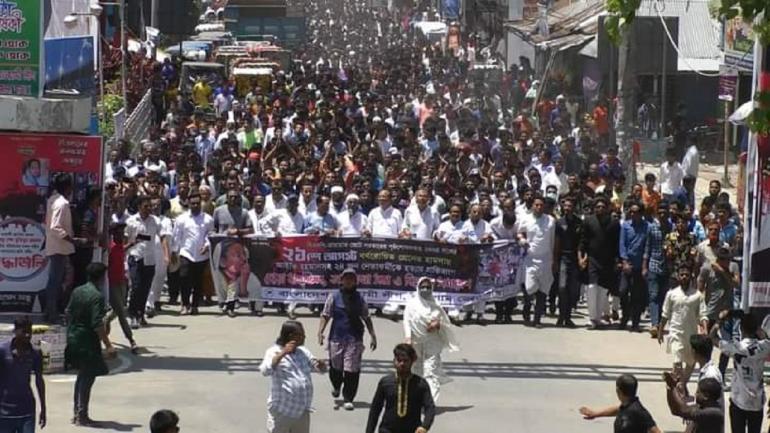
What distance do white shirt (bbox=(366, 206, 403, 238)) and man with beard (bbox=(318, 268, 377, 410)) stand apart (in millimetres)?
5766

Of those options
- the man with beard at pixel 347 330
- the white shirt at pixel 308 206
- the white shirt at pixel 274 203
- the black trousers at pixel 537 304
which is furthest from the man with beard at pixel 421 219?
the man with beard at pixel 347 330

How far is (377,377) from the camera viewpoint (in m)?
A: 17.3

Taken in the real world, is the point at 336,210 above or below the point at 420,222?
above

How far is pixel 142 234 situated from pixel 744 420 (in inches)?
342

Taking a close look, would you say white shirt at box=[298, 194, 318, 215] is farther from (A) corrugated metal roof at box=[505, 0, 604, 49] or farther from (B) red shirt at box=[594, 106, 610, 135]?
(A) corrugated metal roof at box=[505, 0, 604, 49]

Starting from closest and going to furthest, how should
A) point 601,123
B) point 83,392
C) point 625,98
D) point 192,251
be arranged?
point 83,392
point 192,251
point 625,98
point 601,123

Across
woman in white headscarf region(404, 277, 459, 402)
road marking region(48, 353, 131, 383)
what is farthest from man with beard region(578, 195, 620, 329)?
road marking region(48, 353, 131, 383)

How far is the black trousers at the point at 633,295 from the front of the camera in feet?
67.7

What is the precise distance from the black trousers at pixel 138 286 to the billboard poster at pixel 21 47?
3.07 metres

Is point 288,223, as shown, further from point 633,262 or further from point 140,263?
point 633,262

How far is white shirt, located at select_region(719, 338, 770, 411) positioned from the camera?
44.8ft

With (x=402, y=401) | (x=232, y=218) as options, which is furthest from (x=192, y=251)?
(x=402, y=401)

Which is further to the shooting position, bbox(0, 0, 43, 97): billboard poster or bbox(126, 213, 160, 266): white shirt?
bbox(126, 213, 160, 266): white shirt

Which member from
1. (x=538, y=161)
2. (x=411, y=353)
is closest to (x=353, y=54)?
(x=538, y=161)
